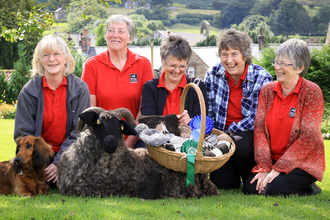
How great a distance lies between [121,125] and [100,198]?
790 millimetres

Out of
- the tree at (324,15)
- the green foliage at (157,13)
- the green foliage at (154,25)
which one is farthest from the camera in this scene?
the green foliage at (157,13)

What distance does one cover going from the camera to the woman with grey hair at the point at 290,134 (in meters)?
3.70

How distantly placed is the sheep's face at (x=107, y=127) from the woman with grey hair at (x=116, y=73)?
153 centimetres

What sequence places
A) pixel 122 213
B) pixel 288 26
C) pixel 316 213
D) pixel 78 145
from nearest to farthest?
pixel 122 213 → pixel 316 213 → pixel 78 145 → pixel 288 26

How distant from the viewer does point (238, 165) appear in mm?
4270

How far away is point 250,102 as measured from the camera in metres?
4.25

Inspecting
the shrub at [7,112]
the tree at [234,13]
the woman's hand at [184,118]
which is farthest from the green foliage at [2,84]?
the tree at [234,13]

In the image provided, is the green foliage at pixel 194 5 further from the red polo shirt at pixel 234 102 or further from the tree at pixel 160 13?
the red polo shirt at pixel 234 102

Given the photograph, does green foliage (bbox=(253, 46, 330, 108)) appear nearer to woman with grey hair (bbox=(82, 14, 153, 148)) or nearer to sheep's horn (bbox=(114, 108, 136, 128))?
woman with grey hair (bbox=(82, 14, 153, 148))

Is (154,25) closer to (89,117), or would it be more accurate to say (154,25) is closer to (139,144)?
(139,144)

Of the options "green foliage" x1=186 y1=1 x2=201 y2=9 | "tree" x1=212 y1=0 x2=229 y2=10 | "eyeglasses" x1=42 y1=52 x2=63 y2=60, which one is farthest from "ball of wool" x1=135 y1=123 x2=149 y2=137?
"green foliage" x1=186 y1=1 x2=201 y2=9

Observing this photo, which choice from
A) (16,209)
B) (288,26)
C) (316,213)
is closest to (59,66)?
(16,209)

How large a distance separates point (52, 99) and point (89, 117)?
1111 millimetres

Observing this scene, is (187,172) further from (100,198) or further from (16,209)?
(16,209)
